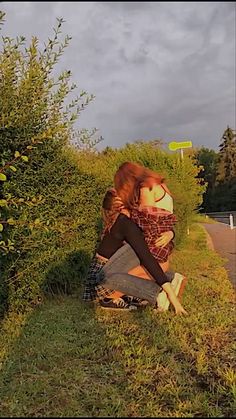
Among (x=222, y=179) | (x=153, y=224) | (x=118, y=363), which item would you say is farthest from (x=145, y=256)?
(x=222, y=179)

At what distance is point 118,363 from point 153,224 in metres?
1.89

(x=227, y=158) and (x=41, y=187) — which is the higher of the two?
(x=227, y=158)

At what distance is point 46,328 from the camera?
446 centimetres

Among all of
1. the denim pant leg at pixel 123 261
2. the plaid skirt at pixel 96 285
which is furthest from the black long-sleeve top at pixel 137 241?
the plaid skirt at pixel 96 285

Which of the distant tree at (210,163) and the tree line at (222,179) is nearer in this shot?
the tree line at (222,179)

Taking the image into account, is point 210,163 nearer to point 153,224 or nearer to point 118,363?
point 153,224

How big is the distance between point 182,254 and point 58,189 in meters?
6.17

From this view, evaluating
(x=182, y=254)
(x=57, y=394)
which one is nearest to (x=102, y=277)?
(x=57, y=394)

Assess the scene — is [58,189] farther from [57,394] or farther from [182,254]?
[182,254]

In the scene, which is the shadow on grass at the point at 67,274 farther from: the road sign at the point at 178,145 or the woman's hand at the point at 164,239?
the road sign at the point at 178,145

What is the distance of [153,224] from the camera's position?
4938 millimetres

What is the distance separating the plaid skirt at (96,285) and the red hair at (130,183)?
670 mm

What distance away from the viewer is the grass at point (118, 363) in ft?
8.20

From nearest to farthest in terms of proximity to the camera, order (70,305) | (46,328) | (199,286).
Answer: (46,328) → (70,305) → (199,286)
